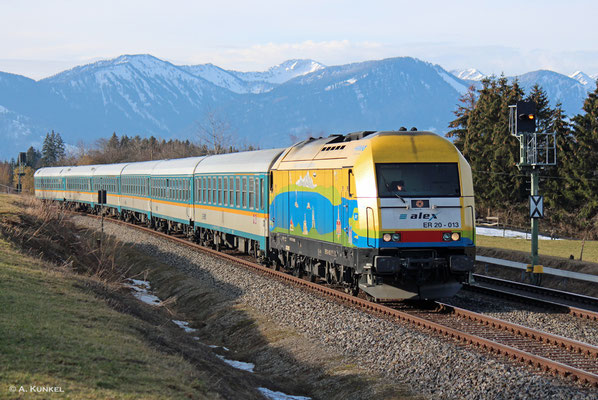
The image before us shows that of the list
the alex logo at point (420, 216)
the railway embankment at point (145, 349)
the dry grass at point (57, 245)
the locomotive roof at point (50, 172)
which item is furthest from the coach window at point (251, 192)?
the locomotive roof at point (50, 172)

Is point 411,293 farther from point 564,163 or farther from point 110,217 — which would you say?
point 110,217

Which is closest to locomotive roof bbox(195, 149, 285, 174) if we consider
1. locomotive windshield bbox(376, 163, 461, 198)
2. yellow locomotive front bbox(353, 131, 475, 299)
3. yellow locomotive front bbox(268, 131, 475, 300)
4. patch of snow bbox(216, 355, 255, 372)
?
yellow locomotive front bbox(268, 131, 475, 300)

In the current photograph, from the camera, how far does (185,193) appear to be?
3297 centimetres

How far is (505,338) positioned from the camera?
12297 millimetres

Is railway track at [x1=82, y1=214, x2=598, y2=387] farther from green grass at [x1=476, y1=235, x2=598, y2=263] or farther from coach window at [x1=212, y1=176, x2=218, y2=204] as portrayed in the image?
green grass at [x1=476, y1=235, x2=598, y2=263]

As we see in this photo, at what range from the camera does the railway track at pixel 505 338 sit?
1027 centimetres

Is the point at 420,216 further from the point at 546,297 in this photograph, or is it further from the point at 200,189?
the point at 200,189

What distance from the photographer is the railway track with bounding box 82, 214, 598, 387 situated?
33.7 ft

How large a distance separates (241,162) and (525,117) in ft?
31.6

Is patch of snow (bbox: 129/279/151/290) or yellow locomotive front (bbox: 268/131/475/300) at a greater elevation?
yellow locomotive front (bbox: 268/131/475/300)

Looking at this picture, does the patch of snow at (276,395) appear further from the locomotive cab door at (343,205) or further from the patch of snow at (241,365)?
the locomotive cab door at (343,205)

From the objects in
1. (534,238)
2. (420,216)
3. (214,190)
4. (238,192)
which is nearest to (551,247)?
(534,238)
